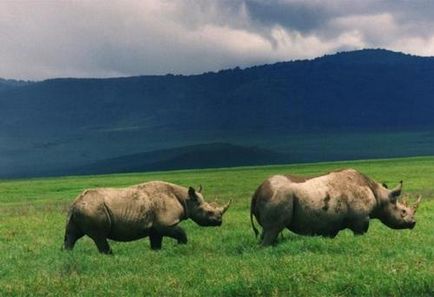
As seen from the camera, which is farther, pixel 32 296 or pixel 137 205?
pixel 137 205

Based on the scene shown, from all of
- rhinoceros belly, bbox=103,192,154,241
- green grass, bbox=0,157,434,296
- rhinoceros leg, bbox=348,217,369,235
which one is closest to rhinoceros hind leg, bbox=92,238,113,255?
green grass, bbox=0,157,434,296

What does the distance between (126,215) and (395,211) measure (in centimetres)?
742

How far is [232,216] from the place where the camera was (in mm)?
27031

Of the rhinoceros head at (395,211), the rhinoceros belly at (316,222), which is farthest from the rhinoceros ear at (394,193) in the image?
the rhinoceros belly at (316,222)

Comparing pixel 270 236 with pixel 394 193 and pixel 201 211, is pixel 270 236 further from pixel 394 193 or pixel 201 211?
pixel 394 193

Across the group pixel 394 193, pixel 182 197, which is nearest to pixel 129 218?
pixel 182 197

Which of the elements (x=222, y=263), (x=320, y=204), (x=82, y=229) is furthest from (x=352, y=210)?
(x=82, y=229)

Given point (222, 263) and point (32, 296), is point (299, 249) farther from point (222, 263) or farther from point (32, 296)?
point (32, 296)

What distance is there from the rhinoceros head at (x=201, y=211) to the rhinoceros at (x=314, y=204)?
2.42 metres

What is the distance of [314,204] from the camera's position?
16.2m

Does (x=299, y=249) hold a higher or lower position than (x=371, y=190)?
lower

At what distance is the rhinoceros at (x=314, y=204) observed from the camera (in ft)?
52.5

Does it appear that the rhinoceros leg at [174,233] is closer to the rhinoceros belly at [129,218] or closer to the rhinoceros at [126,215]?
the rhinoceros at [126,215]

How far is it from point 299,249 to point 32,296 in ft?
20.6
